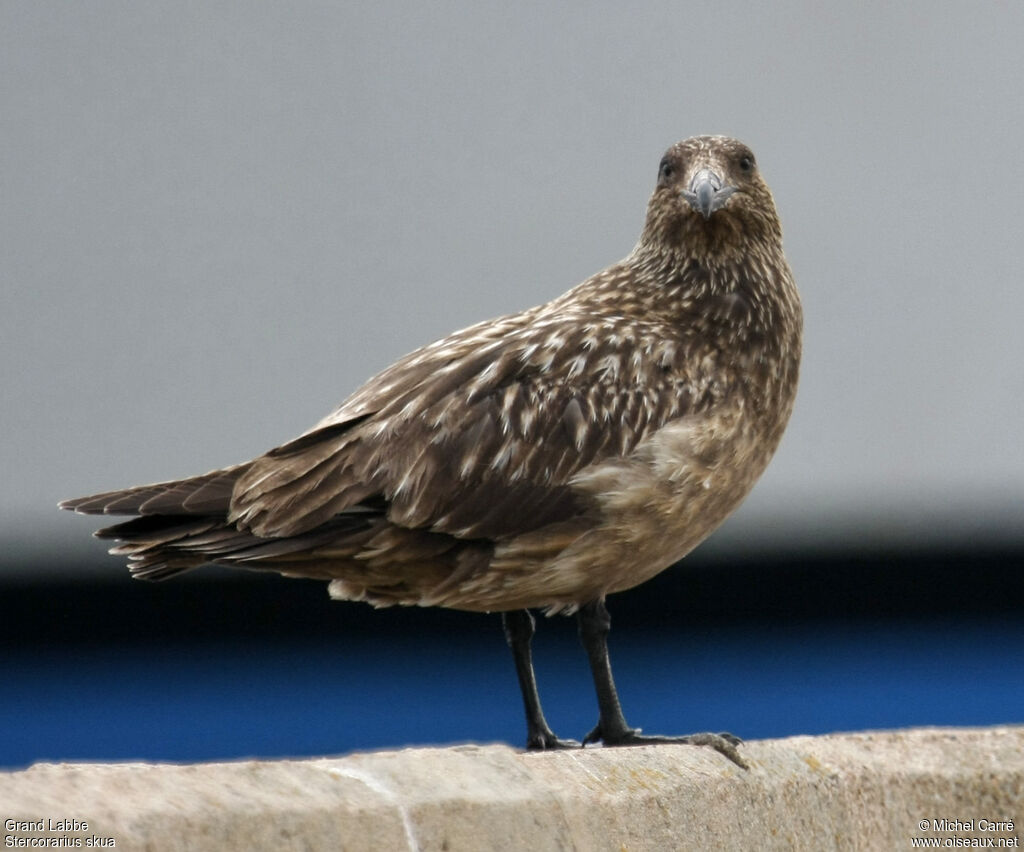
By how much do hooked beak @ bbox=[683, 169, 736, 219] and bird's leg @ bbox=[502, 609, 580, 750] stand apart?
51.0 inches

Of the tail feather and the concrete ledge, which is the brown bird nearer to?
the tail feather

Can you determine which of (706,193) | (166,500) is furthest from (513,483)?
(706,193)

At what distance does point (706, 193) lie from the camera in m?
5.22

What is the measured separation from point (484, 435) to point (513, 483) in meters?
0.16

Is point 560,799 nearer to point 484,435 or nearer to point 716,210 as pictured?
point 484,435

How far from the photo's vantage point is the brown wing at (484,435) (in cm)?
470

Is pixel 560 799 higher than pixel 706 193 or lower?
lower

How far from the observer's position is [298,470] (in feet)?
15.6

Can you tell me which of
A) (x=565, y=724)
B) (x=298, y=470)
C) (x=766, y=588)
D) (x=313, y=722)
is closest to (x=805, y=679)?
(x=766, y=588)

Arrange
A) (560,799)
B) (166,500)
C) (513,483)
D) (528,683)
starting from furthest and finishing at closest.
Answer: (528,683)
(513,483)
(166,500)
(560,799)

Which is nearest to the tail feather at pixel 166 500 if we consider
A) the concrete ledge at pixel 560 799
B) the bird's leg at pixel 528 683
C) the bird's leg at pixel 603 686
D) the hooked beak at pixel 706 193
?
the bird's leg at pixel 528 683

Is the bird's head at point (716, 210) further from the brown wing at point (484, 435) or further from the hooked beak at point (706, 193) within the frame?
the brown wing at point (484, 435)

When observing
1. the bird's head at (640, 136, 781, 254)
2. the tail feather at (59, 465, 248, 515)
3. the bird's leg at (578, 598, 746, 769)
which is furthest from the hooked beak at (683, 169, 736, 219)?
the tail feather at (59, 465, 248, 515)

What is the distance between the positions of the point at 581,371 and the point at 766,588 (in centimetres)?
482
